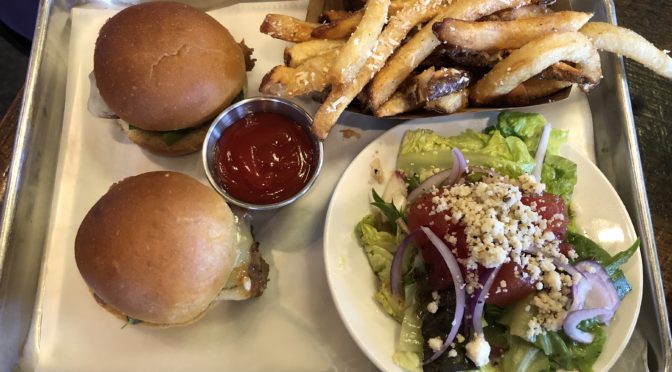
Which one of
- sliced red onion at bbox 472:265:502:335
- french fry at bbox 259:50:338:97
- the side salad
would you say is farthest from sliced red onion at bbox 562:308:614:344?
french fry at bbox 259:50:338:97

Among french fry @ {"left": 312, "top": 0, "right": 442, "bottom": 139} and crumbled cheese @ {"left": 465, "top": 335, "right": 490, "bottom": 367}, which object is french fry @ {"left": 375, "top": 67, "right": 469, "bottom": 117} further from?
crumbled cheese @ {"left": 465, "top": 335, "right": 490, "bottom": 367}

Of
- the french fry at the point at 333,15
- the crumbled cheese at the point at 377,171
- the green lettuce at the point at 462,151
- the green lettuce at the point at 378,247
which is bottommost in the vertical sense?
the green lettuce at the point at 378,247

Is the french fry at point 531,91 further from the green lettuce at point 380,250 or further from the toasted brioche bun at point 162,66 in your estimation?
the toasted brioche bun at point 162,66

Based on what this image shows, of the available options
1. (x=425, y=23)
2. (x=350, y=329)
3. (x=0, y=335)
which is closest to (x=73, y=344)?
(x=0, y=335)

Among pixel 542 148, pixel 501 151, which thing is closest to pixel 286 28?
pixel 501 151

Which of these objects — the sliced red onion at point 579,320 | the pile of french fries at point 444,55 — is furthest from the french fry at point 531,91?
the sliced red onion at point 579,320

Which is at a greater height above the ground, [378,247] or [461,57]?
[461,57]

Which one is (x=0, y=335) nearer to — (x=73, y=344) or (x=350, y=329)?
(x=73, y=344)

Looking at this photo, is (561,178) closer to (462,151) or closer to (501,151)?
(501,151)
